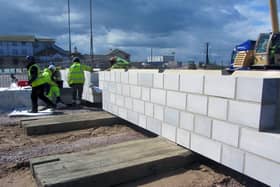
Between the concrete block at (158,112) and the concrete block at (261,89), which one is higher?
the concrete block at (261,89)

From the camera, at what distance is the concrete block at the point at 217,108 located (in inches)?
121

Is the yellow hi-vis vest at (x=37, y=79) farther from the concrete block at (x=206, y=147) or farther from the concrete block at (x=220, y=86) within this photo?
the concrete block at (x=220, y=86)

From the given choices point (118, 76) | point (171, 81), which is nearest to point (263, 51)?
point (118, 76)

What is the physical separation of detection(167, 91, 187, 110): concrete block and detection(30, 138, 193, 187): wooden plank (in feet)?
2.10

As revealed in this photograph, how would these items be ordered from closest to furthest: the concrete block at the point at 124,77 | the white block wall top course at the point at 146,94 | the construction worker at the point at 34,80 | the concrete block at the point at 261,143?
the concrete block at the point at 261,143
the white block wall top course at the point at 146,94
the concrete block at the point at 124,77
the construction worker at the point at 34,80

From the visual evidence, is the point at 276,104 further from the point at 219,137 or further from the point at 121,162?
the point at 121,162

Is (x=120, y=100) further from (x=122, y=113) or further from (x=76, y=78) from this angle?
(x=76, y=78)

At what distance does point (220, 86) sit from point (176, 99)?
94cm

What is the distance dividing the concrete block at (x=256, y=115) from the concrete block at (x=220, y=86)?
0.19 metres

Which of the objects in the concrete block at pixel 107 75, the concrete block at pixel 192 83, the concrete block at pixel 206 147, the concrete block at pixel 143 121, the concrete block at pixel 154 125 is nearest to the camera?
the concrete block at pixel 206 147

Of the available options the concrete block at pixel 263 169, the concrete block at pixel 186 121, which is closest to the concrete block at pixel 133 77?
the concrete block at pixel 186 121

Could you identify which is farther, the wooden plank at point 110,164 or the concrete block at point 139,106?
the concrete block at point 139,106

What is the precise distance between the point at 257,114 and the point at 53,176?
7.98 feet

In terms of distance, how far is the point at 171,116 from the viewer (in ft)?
13.4
